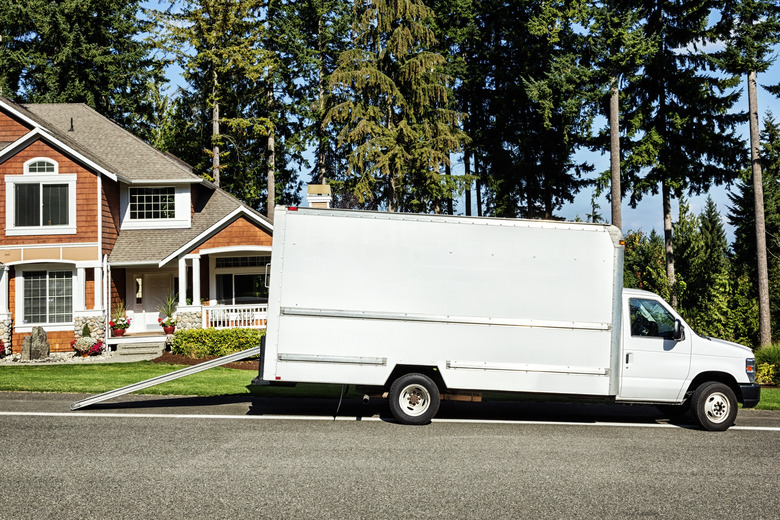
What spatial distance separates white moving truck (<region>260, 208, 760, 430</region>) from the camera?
362 inches

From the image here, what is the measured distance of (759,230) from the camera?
68.8 feet

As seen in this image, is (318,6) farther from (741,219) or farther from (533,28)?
(741,219)

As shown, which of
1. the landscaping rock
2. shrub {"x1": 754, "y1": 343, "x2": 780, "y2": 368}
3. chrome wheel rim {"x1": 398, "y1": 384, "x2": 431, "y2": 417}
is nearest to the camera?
chrome wheel rim {"x1": 398, "y1": 384, "x2": 431, "y2": 417}

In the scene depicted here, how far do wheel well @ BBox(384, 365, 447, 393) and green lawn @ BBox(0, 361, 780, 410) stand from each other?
2.29 m

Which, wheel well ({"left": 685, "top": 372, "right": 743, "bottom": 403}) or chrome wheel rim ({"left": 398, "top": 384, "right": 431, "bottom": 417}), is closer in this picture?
chrome wheel rim ({"left": 398, "top": 384, "right": 431, "bottom": 417})

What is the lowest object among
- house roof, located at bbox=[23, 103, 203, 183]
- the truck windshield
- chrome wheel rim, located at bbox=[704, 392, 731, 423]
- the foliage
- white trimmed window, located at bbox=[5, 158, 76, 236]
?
chrome wheel rim, located at bbox=[704, 392, 731, 423]

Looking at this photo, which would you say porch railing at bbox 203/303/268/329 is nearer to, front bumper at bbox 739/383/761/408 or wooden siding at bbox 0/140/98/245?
wooden siding at bbox 0/140/98/245

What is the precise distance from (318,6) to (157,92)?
12.1 metres

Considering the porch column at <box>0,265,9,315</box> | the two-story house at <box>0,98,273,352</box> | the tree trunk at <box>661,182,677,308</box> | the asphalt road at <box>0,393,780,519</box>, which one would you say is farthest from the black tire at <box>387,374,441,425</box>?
the tree trunk at <box>661,182,677,308</box>

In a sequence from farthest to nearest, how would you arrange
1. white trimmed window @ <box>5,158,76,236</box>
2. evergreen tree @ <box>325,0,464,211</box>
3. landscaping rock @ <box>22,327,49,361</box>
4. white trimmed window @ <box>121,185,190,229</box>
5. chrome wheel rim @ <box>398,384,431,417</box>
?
evergreen tree @ <box>325,0,464,211</box>, white trimmed window @ <box>121,185,190,229</box>, white trimmed window @ <box>5,158,76,236</box>, landscaping rock @ <box>22,327,49,361</box>, chrome wheel rim @ <box>398,384,431,417</box>

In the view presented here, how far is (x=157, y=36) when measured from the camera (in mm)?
34969

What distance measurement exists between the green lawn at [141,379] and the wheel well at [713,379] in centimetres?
272

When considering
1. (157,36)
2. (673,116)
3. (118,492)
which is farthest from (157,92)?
(118,492)

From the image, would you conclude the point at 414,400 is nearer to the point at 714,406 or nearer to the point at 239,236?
the point at 714,406
